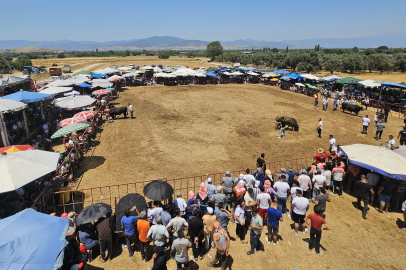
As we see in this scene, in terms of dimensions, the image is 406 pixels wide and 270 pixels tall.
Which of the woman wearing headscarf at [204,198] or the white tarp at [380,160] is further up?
the white tarp at [380,160]

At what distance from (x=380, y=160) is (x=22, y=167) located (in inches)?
491

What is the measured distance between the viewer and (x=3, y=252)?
13.0 feet

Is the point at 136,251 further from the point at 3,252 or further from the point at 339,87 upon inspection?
the point at 339,87

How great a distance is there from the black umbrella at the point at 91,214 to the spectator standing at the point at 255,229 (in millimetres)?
3896

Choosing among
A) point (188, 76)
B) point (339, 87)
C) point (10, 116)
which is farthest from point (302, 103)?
point (10, 116)

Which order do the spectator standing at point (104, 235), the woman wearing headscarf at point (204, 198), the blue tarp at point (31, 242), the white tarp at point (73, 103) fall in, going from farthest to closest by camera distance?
the white tarp at point (73, 103)
the woman wearing headscarf at point (204, 198)
the spectator standing at point (104, 235)
the blue tarp at point (31, 242)

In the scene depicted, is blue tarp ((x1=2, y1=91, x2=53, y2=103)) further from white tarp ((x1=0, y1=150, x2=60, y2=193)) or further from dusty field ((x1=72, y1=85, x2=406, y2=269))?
white tarp ((x1=0, y1=150, x2=60, y2=193))

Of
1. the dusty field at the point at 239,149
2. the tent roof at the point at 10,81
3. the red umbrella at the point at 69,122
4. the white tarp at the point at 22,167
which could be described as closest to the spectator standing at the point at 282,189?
the dusty field at the point at 239,149

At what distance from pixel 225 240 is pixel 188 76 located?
3316 centimetres

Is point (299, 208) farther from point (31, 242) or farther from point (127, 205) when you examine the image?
point (31, 242)

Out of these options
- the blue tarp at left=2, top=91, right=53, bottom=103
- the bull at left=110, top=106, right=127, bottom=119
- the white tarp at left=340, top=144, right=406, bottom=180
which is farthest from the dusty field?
the blue tarp at left=2, top=91, right=53, bottom=103

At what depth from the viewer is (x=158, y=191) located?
22.4 feet

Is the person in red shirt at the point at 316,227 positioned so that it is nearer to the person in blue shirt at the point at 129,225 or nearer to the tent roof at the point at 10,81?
the person in blue shirt at the point at 129,225

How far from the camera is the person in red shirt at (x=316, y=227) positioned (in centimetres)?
604
